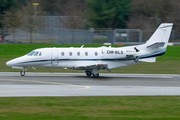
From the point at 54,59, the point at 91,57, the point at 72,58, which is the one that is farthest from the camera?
the point at 91,57

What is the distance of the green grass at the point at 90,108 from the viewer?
11875mm

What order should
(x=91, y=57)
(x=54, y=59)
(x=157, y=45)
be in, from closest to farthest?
(x=54, y=59) → (x=91, y=57) → (x=157, y=45)

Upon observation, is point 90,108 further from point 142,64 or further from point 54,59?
point 142,64

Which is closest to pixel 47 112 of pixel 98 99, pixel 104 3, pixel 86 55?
pixel 98 99

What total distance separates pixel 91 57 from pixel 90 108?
12.7 m

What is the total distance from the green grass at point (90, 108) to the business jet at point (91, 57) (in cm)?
960

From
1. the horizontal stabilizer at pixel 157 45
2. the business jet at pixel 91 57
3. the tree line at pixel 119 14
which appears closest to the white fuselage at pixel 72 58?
the business jet at pixel 91 57

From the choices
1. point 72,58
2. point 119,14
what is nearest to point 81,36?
point 119,14

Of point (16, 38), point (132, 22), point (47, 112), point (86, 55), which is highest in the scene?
point (132, 22)

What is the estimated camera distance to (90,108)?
1344 centimetres

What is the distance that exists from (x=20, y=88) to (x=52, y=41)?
110 ft

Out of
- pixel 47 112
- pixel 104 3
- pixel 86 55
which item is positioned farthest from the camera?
pixel 104 3

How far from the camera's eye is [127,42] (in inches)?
2093

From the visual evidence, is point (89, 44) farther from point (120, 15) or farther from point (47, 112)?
point (47, 112)
